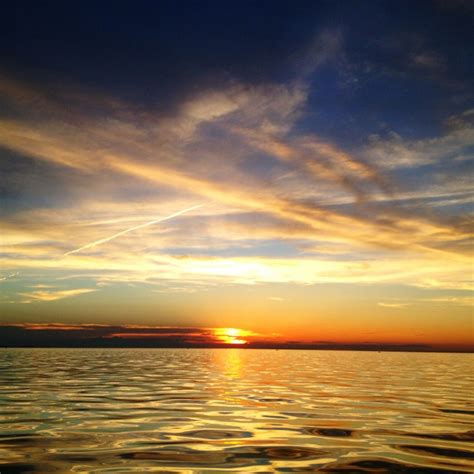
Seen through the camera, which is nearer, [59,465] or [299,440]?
[59,465]

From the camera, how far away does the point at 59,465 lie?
9.70 meters

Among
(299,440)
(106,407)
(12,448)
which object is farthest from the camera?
(106,407)

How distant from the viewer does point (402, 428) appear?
14.6 metres

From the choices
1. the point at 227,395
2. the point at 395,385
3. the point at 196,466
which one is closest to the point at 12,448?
the point at 196,466

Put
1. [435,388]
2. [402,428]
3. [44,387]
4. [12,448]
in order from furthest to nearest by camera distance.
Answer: [435,388], [44,387], [402,428], [12,448]

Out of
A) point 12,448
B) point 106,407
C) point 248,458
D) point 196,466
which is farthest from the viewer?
point 106,407

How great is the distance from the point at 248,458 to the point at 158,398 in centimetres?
1166

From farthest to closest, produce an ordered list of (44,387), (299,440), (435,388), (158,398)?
(435,388)
(44,387)
(158,398)
(299,440)

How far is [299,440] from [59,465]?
19.4 ft

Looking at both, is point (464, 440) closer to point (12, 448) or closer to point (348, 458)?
point (348, 458)

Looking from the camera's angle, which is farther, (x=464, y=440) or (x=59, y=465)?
(x=464, y=440)

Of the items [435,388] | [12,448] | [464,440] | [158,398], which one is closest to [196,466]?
[12,448]

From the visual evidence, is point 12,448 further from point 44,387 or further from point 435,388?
point 435,388

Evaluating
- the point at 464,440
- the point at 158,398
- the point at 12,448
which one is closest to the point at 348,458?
the point at 464,440
